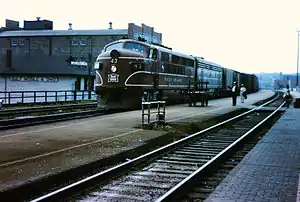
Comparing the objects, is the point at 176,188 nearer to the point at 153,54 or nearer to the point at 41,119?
the point at 41,119

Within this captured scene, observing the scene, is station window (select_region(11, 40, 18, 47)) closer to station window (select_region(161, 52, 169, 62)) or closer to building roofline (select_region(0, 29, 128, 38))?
building roofline (select_region(0, 29, 128, 38))

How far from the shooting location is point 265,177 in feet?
25.9

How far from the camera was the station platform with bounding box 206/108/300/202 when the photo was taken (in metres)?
6.52

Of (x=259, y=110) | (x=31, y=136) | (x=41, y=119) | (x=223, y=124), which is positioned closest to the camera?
(x=31, y=136)

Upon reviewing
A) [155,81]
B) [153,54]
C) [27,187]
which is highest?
[153,54]

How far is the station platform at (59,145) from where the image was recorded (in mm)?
7805

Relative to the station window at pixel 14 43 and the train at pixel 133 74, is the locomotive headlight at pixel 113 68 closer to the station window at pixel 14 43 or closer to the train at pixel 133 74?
the train at pixel 133 74

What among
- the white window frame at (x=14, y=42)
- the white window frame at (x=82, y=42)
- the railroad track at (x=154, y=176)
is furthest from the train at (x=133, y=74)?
the white window frame at (x=14, y=42)

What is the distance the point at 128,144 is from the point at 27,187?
15.6 ft

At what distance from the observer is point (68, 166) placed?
8.20 metres

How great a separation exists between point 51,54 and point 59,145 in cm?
5725

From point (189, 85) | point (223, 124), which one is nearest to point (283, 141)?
point (223, 124)

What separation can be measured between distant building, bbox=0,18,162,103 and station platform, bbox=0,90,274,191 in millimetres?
26614

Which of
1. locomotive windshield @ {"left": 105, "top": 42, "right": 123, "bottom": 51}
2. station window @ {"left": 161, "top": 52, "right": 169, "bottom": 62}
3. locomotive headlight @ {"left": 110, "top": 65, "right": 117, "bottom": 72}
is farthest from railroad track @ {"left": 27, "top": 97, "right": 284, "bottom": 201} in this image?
station window @ {"left": 161, "top": 52, "right": 169, "bottom": 62}
